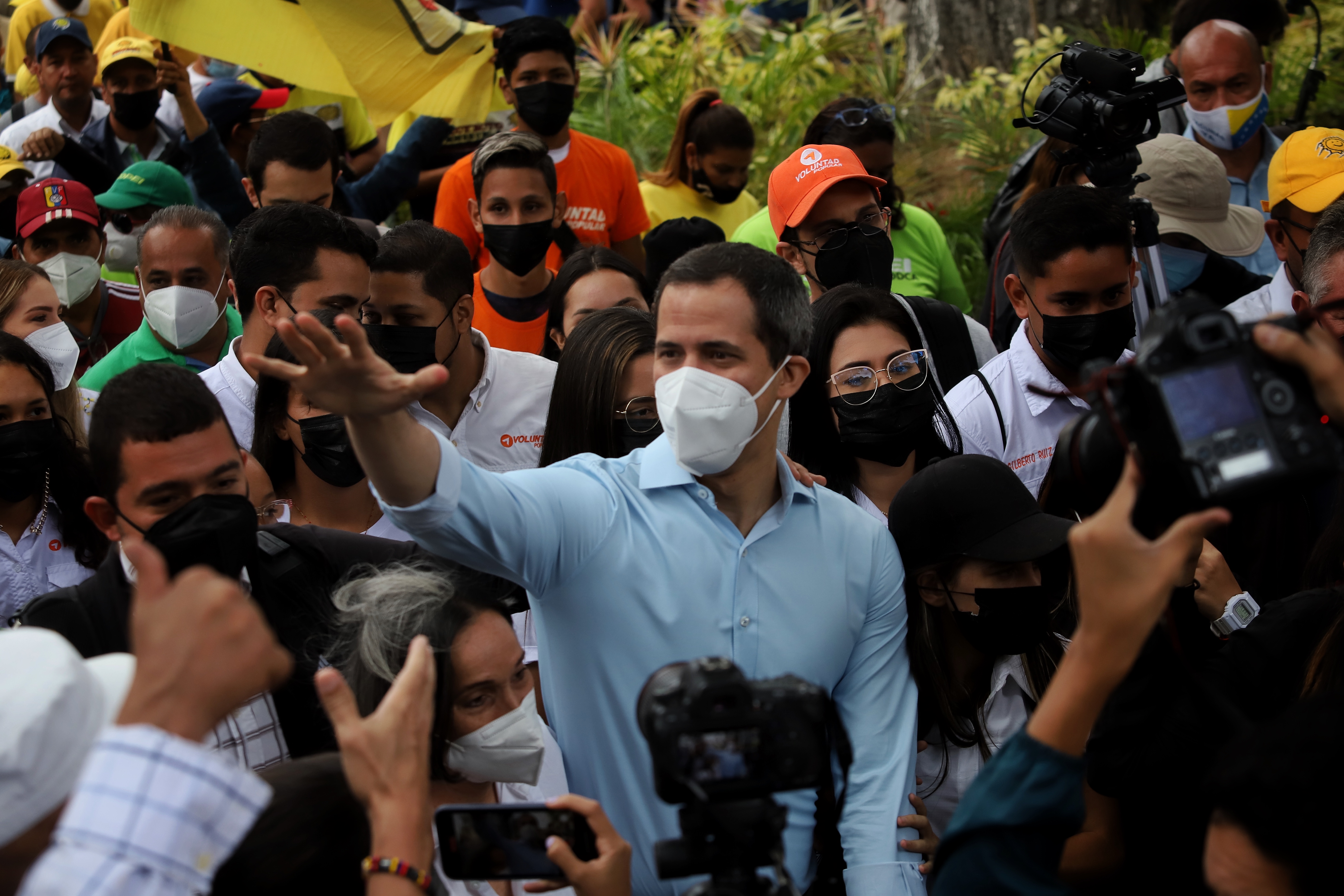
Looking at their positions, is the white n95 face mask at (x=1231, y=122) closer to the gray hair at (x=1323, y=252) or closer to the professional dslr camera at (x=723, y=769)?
the gray hair at (x=1323, y=252)

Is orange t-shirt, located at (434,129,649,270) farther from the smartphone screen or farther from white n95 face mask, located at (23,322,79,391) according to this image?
the smartphone screen

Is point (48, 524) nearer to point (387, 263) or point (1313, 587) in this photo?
point (387, 263)

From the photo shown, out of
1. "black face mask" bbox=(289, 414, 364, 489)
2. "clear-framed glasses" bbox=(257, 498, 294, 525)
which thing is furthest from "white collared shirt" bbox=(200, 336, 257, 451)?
"black face mask" bbox=(289, 414, 364, 489)

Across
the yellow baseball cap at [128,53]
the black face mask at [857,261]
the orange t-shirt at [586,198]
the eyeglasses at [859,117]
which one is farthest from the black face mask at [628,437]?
the yellow baseball cap at [128,53]

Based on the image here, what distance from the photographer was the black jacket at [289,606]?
8.66ft

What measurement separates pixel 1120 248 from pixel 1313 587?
1.41 m

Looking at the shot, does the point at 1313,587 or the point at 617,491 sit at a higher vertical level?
the point at 617,491

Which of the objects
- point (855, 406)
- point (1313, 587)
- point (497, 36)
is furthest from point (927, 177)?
point (1313, 587)

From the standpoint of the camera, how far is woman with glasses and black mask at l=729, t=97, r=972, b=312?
5648 mm

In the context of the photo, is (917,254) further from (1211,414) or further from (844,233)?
(1211,414)

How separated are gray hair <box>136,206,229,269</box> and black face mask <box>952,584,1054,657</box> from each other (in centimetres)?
354

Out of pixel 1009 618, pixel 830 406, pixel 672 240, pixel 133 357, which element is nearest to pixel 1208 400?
pixel 1009 618

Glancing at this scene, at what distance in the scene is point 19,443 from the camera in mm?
3562

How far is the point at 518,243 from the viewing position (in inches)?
202
